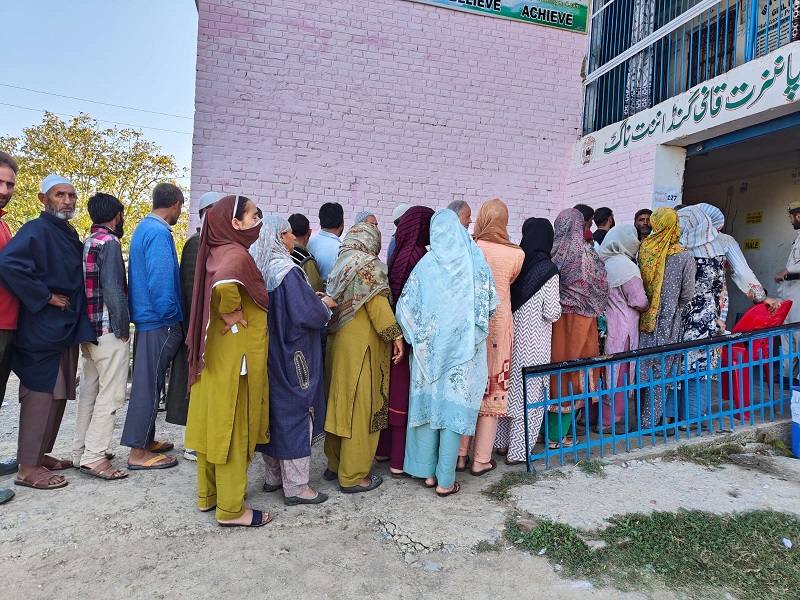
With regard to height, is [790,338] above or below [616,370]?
above

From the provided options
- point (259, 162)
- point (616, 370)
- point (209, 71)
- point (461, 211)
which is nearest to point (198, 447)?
point (461, 211)

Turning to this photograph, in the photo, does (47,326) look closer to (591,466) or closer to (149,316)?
(149,316)

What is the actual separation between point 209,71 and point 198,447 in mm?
4387

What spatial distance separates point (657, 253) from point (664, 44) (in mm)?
3150

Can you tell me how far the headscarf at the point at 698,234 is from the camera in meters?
3.70

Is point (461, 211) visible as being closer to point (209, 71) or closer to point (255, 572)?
point (255, 572)

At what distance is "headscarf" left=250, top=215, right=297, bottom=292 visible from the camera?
2.59 metres

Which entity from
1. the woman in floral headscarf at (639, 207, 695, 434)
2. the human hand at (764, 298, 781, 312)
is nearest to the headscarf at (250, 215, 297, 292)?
the woman in floral headscarf at (639, 207, 695, 434)

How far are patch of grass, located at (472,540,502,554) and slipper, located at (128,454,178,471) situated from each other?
6.29 ft

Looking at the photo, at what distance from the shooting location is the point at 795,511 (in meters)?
2.71

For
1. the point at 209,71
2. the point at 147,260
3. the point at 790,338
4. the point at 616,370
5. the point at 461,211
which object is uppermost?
the point at 209,71

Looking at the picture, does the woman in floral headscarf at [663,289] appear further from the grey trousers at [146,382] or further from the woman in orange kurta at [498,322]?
the grey trousers at [146,382]

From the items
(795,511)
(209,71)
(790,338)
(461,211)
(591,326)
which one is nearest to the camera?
(795,511)

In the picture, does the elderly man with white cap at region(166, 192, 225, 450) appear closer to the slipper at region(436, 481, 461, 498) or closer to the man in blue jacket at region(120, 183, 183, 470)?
the man in blue jacket at region(120, 183, 183, 470)
